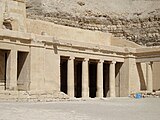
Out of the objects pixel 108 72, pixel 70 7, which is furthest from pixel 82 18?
pixel 108 72

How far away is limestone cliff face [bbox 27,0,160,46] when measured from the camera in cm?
6198

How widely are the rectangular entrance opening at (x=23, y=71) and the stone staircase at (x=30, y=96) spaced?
351 cm

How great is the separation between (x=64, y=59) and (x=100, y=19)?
90.1 ft

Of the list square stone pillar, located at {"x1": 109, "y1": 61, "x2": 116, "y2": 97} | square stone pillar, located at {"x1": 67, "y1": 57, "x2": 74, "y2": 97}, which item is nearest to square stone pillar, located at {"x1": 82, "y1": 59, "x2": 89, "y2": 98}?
square stone pillar, located at {"x1": 67, "y1": 57, "x2": 74, "y2": 97}

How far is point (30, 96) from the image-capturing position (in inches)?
1148

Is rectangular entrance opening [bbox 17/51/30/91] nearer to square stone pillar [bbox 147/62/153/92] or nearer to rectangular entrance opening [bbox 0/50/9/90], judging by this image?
rectangular entrance opening [bbox 0/50/9/90]

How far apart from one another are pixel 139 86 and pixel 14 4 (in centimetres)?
1760

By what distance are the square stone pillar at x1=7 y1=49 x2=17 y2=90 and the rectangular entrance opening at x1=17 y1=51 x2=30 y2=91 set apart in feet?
4.38

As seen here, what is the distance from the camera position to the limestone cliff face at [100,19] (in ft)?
203

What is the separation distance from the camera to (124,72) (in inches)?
1804

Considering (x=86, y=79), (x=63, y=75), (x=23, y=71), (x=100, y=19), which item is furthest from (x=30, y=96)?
(x=100, y=19)

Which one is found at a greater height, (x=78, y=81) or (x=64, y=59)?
(x=64, y=59)

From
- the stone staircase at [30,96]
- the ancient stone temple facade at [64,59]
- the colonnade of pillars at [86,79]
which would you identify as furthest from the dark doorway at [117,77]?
the stone staircase at [30,96]

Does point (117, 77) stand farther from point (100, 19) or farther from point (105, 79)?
point (100, 19)
